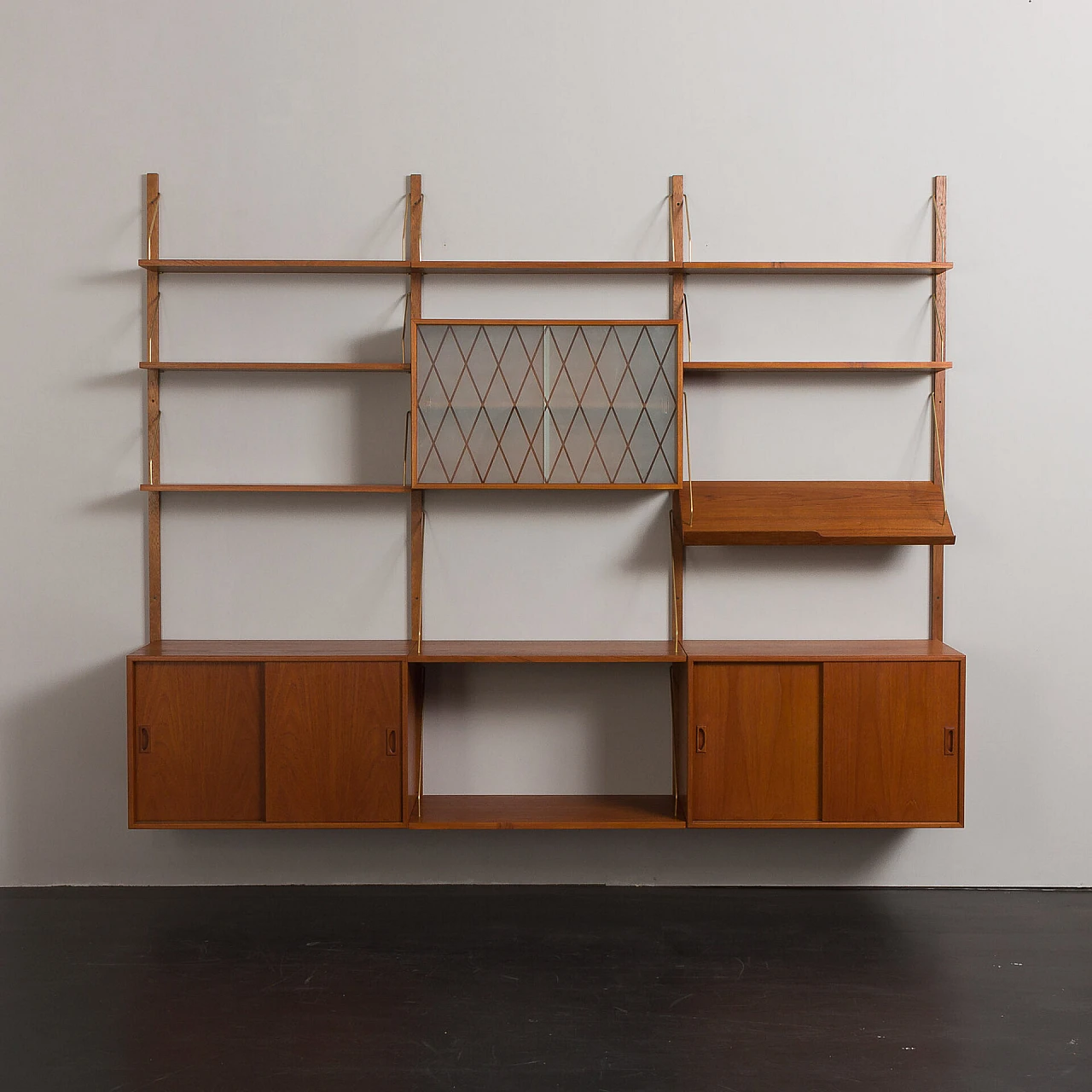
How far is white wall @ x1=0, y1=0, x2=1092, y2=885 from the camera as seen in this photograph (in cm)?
314

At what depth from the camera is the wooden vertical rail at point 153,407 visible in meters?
3.13

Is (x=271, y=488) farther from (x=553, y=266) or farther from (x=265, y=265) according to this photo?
(x=553, y=266)

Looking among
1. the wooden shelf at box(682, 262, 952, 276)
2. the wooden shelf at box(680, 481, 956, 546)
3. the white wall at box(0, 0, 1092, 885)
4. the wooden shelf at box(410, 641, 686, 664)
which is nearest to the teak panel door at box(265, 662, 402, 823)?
the wooden shelf at box(410, 641, 686, 664)

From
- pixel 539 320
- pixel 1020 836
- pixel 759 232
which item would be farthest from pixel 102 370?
pixel 1020 836

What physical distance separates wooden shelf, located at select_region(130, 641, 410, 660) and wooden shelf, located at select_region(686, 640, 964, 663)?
3.18 ft

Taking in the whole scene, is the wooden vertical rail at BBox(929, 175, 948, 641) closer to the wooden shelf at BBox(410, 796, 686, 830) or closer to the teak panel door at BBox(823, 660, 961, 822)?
the teak panel door at BBox(823, 660, 961, 822)

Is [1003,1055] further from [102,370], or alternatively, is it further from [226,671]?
[102,370]

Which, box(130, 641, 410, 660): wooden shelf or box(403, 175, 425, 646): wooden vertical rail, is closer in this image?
box(130, 641, 410, 660): wooden shelf

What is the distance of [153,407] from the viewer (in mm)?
3143

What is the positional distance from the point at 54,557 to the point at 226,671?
2.79 feet

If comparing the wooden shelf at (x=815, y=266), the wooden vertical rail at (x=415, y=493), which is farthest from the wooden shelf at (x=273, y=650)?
the wooden shelf at (x=815, y=266)

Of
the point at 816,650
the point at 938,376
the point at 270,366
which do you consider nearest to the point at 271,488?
the point at 270,366

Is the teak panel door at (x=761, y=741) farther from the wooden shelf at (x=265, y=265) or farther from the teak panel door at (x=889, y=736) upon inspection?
the wooden shelf at (x=265, y=265)

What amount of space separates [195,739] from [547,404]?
1506 millimetres
